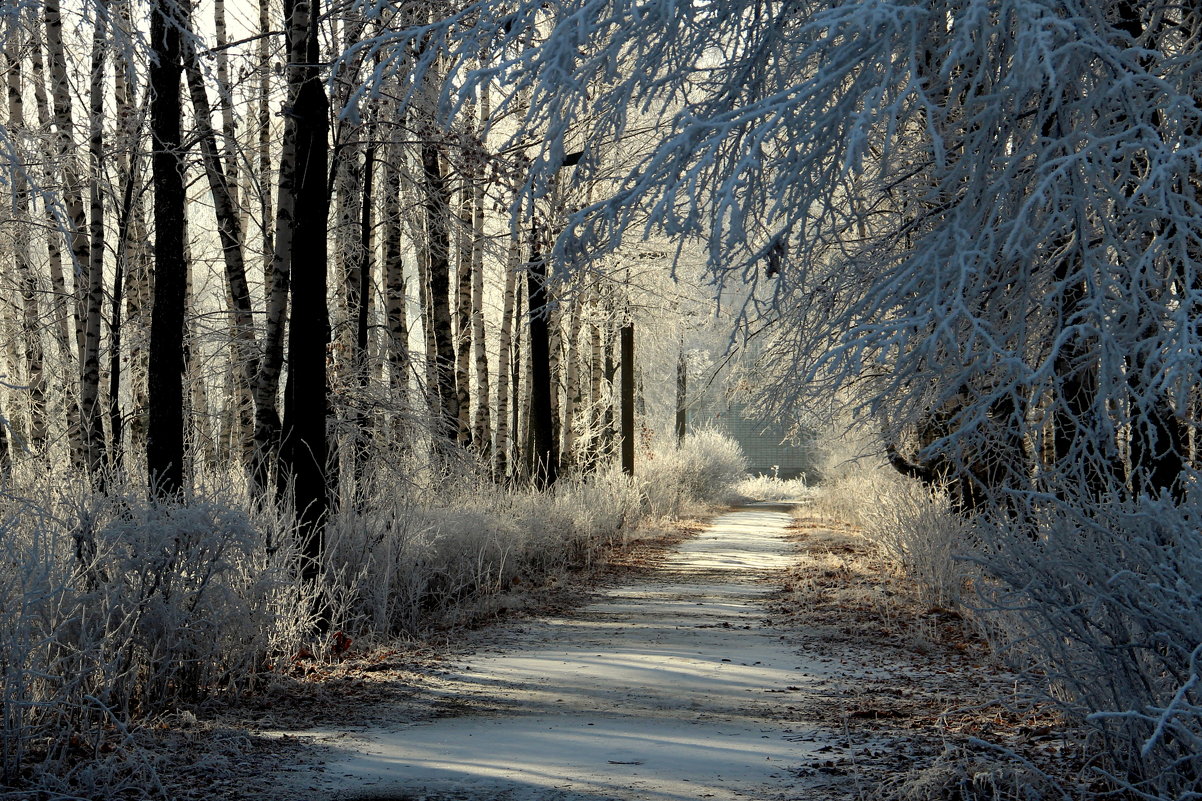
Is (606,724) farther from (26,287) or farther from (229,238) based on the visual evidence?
(26,287)

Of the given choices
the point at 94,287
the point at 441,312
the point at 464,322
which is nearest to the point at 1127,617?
the point at 94,287

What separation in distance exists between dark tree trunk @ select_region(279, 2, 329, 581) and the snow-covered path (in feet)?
5.55

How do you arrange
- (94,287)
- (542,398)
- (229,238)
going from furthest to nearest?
(542,398), (229,238), (94,287)

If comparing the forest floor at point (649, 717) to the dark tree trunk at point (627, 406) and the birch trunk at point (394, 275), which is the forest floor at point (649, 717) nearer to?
the birch trunk at point (394, 275)

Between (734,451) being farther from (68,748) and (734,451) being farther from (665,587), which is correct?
(68,748)

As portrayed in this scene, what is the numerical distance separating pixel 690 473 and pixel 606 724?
2282 cm

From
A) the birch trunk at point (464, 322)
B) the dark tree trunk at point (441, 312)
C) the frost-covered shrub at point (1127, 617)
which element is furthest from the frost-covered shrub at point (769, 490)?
the frost-covered shrub at point (1127, 617)

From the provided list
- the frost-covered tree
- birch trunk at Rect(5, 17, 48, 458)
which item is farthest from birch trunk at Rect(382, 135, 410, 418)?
the frost-covered tree

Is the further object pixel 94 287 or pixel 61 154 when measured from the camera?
pixel 94 287

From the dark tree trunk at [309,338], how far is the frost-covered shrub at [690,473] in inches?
511

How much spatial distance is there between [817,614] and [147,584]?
626 centimetres

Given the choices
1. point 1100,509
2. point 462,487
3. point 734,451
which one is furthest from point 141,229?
point 734,451

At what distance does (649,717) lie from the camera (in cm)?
607

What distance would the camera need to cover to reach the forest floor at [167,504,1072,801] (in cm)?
470
